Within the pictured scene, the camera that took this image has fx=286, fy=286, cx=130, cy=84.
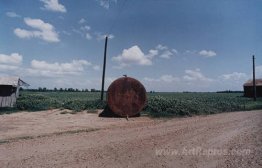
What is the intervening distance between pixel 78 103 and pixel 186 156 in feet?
61.0

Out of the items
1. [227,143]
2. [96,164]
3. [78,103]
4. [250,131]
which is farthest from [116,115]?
[96,164]

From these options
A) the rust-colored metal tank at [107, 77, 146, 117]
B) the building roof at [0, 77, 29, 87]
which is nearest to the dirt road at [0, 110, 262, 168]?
the rust-colored metal tank at [107, 77, 146, 117]

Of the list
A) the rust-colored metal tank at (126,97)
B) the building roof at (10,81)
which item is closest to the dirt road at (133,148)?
the rust-colored metal tank at (126,97)

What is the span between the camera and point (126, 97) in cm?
2025

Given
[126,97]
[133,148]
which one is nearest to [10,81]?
Result: [126,97]

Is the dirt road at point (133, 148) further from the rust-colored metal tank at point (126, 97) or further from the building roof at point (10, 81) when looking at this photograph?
the building roof at point (10, 81)

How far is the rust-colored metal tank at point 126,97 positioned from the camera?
20.1 m

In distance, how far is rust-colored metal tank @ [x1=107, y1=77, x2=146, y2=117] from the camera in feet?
65.8

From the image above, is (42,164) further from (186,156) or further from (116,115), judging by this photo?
(116,115)

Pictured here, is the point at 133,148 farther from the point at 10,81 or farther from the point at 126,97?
the point at 10,81

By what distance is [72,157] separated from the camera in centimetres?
841

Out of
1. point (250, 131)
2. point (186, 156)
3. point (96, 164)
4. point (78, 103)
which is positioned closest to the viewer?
Result: point (96, 164)

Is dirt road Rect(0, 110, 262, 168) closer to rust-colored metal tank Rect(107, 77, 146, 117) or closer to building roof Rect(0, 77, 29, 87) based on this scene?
rust-colored metal tank Rect(107, 77, 146, 117)

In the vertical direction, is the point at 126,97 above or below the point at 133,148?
above
